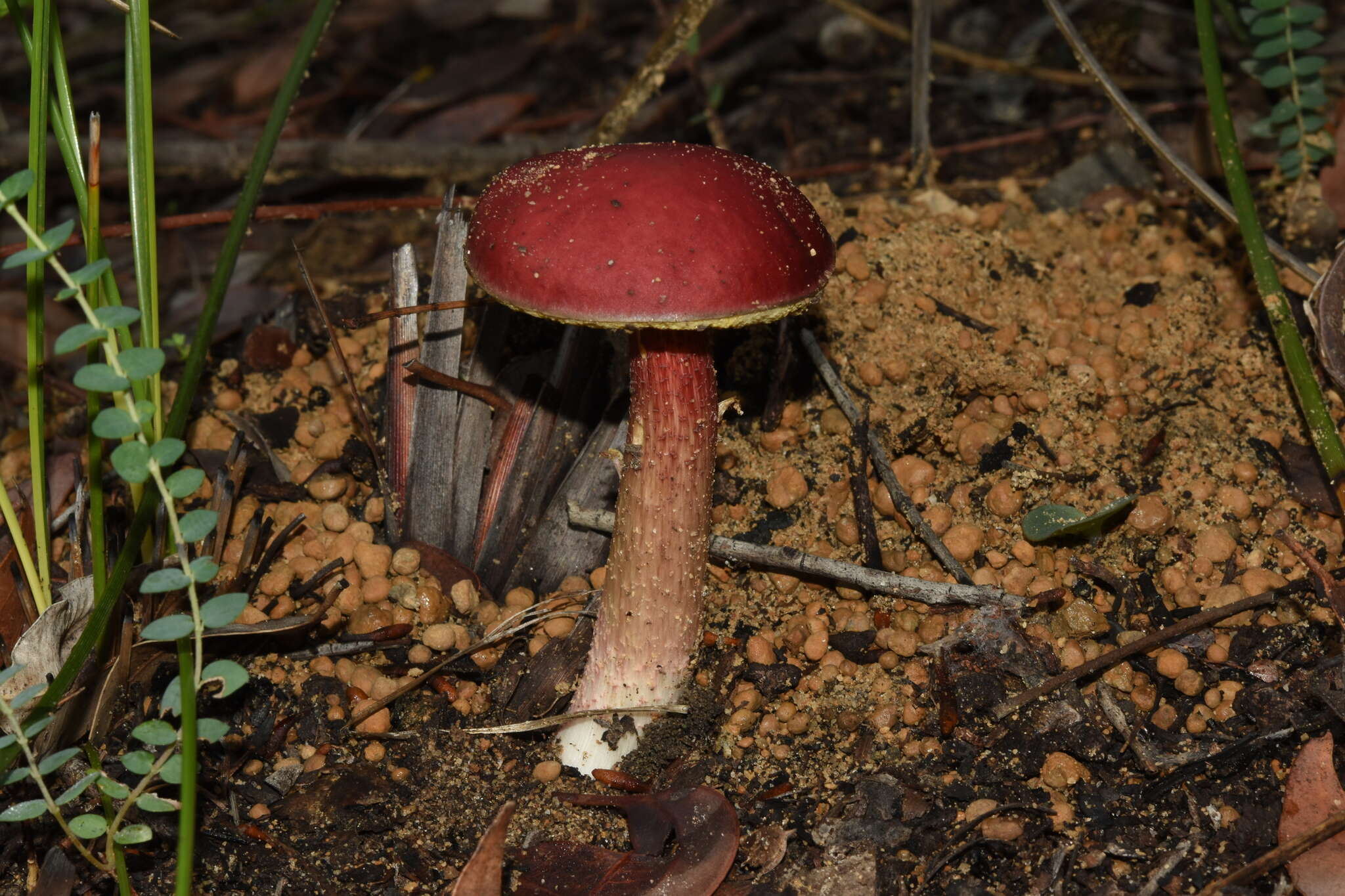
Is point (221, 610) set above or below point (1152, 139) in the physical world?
below

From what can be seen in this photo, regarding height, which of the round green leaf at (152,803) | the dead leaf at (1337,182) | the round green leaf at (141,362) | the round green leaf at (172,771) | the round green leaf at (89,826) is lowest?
the round green leaf at (89,826)

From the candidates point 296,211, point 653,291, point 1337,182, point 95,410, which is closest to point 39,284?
point 95,410

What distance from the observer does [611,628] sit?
2189 mm

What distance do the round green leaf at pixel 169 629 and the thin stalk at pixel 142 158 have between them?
17.1 inches

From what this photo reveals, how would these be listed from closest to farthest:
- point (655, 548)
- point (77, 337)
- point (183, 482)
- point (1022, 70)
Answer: point (77, 337), point (183, 482), point (655, 548), point (1022, 70)

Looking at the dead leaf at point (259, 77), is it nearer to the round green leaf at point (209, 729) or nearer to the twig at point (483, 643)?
the twig at point (483, 643)

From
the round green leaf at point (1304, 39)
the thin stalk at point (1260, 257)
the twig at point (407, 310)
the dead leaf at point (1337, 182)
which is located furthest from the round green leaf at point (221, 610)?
the dead leaf at point (1337, 182)

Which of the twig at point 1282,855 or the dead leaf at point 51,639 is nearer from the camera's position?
the twig at point 1282,855

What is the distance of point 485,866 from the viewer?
1789 millimetres

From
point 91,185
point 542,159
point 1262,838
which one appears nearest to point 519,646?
point 542,159

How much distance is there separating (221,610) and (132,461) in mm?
248

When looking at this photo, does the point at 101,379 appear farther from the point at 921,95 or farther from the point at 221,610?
the point at 921,95

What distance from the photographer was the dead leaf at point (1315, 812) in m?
1.77

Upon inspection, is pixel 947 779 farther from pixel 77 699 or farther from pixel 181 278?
pixel 181 278
